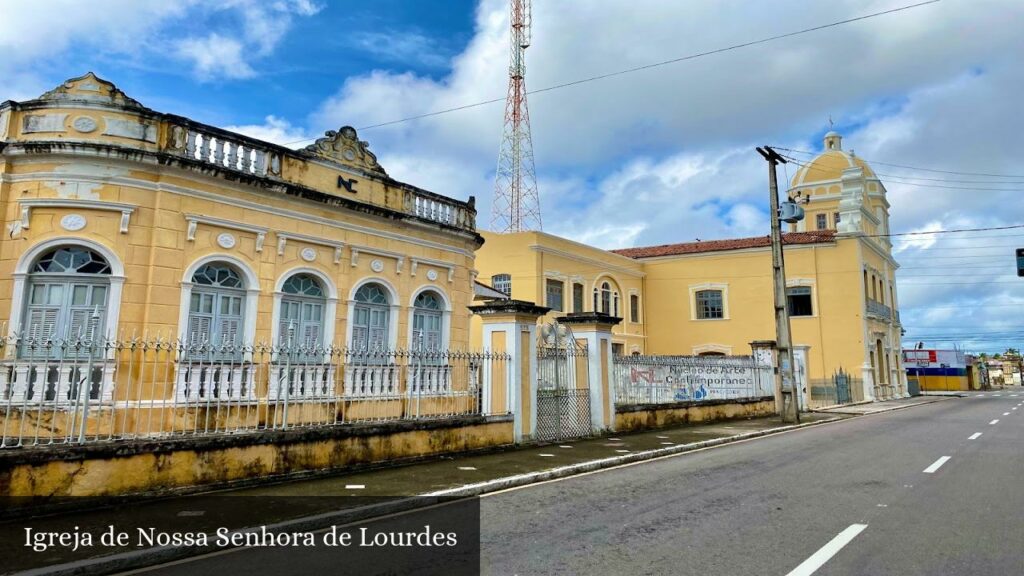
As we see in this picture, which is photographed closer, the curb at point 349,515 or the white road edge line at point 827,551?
the white road edge line at point 827,551

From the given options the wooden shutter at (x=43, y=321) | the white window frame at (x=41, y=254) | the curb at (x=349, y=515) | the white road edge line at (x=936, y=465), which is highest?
the white window frame at (x=41, y=254)

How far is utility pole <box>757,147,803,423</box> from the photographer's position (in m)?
17.2

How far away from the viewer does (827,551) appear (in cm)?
500

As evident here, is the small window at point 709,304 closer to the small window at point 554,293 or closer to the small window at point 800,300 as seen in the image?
the small window at point 800,300

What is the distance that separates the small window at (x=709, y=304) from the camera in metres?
34.9

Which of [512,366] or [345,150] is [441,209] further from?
[512,366]

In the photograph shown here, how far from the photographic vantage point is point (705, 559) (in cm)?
483

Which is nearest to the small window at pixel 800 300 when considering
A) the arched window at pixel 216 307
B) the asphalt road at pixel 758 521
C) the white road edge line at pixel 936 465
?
the asphalt road at pixel 758 521

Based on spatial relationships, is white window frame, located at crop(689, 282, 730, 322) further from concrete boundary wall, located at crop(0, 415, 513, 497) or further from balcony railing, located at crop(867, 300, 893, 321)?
concrete boundary wall, located at crop(0, 415, 513, 497)

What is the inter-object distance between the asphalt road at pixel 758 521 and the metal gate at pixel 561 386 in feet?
8.32

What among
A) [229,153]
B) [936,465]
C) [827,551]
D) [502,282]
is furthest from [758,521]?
[502,282]

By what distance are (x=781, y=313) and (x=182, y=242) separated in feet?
48.2

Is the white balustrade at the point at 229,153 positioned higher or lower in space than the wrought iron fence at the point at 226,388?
higher

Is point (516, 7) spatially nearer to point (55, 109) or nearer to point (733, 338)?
point (733, 338)
